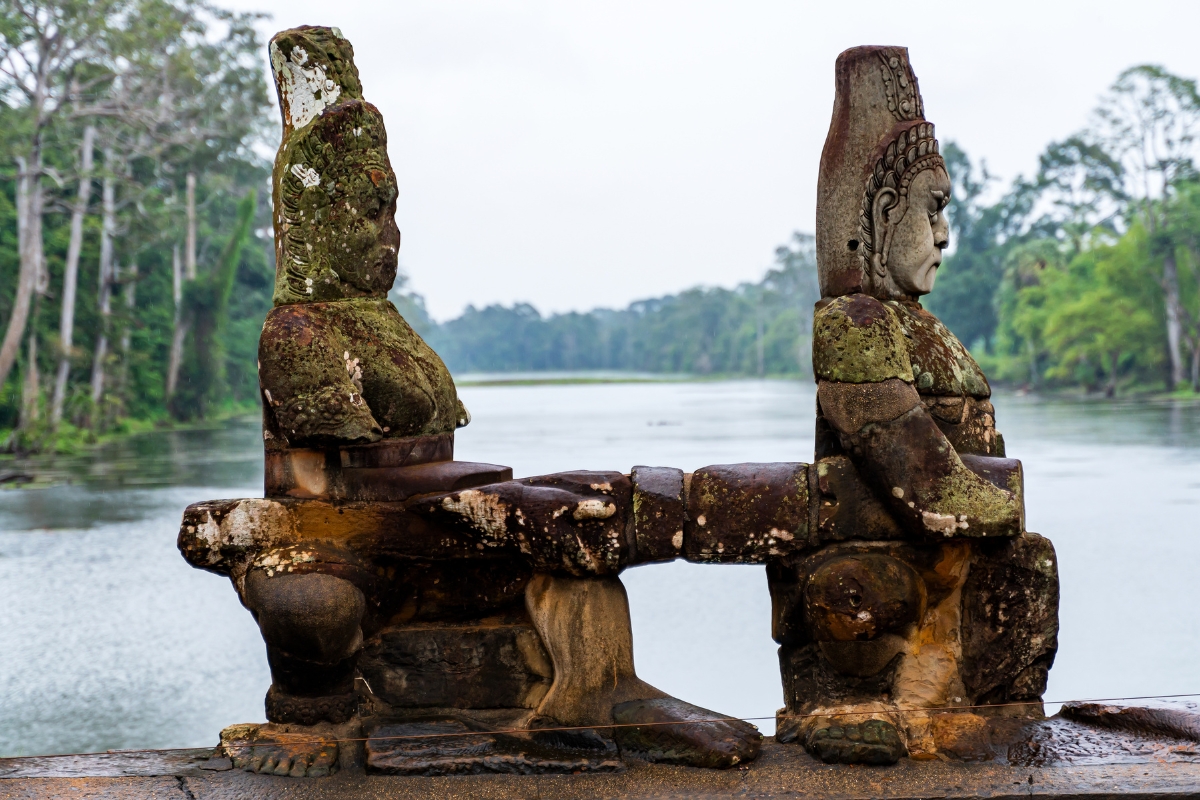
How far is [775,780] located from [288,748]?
1.38 meters

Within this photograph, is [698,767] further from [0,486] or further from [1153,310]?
[1153,310]

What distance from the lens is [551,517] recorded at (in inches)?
121

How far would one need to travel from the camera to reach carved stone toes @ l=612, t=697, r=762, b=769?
2.99 meters

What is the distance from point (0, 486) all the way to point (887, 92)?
1206 cm

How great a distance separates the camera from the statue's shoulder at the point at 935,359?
3.23 m

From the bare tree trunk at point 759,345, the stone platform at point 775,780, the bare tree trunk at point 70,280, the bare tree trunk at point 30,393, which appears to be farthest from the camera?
the bare tree trunk at point 759,345

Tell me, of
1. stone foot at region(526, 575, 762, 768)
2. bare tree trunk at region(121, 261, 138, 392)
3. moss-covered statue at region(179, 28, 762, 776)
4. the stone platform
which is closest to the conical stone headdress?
moss-covered statue at region(179, 28, 762, 776)

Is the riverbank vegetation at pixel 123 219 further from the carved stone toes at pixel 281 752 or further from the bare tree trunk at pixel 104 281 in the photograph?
the carved stone toes at pixel 281 752

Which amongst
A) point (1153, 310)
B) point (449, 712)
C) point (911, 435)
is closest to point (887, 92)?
point (911, 435)

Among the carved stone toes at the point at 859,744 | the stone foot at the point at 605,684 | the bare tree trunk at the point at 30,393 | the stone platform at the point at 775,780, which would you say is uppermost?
the bare tree trunk at the point at 30,393

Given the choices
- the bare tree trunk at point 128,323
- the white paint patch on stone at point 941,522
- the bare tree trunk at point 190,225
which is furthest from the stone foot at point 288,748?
the bare tree trunk at point 190,225

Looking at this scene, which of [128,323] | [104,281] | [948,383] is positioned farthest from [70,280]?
[948,383]

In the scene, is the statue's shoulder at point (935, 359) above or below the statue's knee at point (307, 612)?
above

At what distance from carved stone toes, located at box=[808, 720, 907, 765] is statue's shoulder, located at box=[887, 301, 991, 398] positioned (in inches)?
39.2
